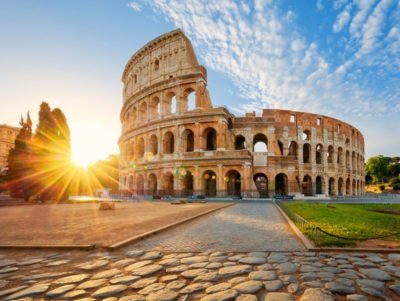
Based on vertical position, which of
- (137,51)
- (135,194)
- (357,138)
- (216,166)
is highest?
(137,51)

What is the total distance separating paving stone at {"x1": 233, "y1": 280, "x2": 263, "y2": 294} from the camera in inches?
131

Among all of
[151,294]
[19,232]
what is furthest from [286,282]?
[19,232]

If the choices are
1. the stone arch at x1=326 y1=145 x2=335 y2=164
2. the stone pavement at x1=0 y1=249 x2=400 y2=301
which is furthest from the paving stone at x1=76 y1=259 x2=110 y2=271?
the stone arch at x1=326 y1=145 x2=335 y2=164

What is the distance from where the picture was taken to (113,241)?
20.6ft

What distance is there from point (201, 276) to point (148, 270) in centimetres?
95

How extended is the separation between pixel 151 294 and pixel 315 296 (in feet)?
6.95

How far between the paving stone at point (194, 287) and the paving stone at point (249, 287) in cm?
44

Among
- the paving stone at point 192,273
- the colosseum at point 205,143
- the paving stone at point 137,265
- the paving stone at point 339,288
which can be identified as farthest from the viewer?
the colosseum at point 205,143

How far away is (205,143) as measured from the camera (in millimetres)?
33375

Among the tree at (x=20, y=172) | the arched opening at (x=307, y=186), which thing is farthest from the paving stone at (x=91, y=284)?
the arched opening at (x=307, y=186)

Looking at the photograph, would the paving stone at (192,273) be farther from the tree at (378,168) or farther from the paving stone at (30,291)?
the tree at (378,168)

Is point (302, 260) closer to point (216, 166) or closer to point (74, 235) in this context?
point (74, 235)

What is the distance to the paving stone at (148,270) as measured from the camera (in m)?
4.09

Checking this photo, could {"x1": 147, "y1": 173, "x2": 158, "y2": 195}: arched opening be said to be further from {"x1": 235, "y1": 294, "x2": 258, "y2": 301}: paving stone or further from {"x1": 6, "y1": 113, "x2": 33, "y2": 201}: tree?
{"x1": 235, "y1": 294, "x2": 258, "y2": 301}: paving stone
